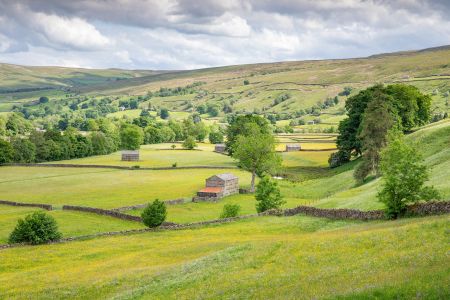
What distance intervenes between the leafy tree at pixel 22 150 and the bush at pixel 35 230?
359 feet

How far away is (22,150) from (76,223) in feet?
324

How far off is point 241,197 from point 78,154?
98087 millimetres

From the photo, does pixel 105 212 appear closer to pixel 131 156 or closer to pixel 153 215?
pixel 153 215

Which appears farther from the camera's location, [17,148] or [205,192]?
[17,148]

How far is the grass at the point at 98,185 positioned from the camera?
100m

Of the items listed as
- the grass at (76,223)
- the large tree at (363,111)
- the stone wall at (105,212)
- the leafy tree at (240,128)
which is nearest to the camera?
the grass at (76,223)

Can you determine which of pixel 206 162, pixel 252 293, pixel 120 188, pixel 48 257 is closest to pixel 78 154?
pixel 206 162

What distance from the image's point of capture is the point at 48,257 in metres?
55.4

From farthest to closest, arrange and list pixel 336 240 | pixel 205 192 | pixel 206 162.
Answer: pixel 206 162 → pixel 205 192 → pixel 336 240

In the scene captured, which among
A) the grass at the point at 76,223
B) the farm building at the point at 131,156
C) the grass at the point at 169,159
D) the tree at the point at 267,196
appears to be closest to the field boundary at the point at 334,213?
the tree at the point at 267,196

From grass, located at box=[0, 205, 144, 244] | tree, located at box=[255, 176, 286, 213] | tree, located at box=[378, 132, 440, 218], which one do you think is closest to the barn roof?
tree, located at box=[255, 176, 286, 213]

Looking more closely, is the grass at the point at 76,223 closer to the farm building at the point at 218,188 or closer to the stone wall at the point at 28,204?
the stone wall at the point at 28,204

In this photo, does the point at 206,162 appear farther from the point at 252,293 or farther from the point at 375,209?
the point at 252,293

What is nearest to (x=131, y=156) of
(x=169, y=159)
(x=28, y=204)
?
(x=169, y=159)
